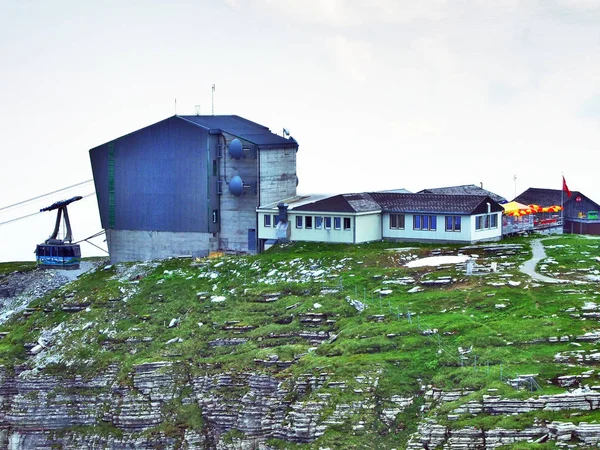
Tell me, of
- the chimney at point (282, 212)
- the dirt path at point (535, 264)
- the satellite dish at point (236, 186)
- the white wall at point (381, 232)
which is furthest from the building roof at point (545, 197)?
the satellite dish at point (236, 186)

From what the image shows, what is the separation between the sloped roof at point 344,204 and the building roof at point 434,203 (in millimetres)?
1186

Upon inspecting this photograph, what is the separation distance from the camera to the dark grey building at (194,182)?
11581 centimetres

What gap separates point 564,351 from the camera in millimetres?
81125

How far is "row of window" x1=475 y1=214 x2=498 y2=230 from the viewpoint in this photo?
4259 inches

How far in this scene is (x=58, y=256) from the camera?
11781 cm

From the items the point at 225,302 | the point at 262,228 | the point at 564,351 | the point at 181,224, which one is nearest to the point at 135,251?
the point at 181,224

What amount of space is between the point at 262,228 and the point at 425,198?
14.0 m

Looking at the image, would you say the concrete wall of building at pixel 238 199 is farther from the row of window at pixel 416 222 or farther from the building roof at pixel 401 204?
the row of window at pixel 416 222

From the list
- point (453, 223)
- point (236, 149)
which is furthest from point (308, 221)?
point (453, 223)

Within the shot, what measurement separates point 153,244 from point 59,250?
814 centimetres

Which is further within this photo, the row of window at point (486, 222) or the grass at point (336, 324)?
the row of window at point (486, 222)

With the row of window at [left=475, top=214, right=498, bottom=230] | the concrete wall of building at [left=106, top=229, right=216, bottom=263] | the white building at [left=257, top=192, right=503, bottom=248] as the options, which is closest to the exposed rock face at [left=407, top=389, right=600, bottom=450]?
the white building at [left=257, top=192, right=503, bottom=248]

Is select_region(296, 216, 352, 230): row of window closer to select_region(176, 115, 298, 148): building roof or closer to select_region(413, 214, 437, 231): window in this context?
select_region(413, 214, 437, 231): window

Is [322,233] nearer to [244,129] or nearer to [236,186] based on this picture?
[236,186]
